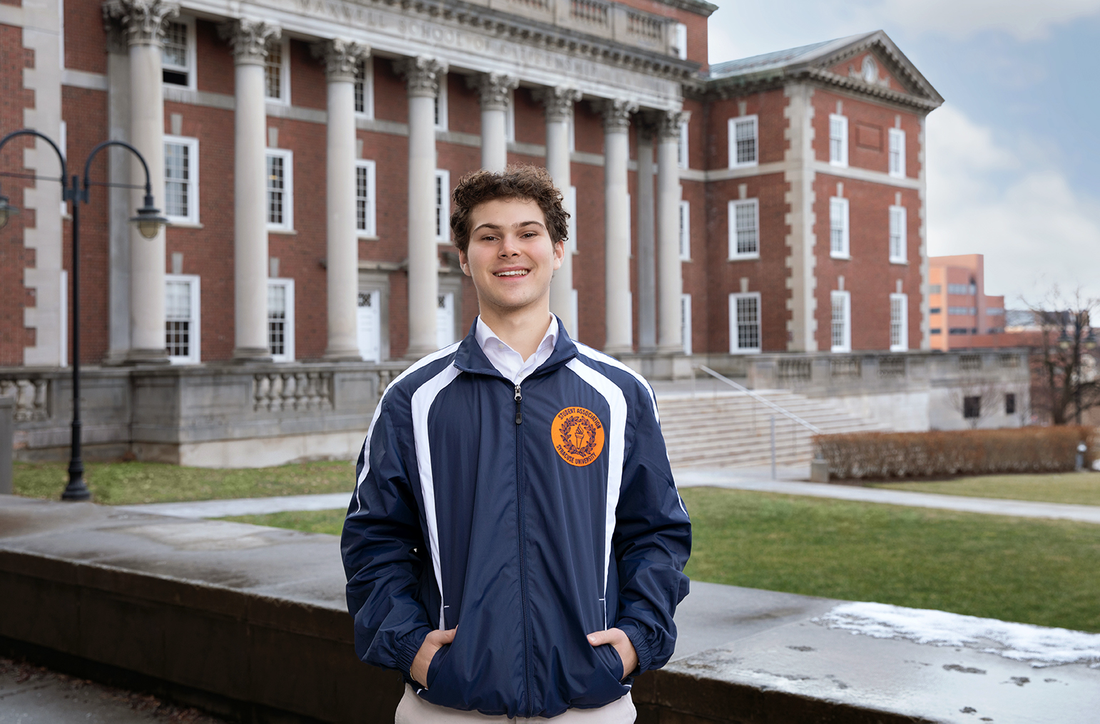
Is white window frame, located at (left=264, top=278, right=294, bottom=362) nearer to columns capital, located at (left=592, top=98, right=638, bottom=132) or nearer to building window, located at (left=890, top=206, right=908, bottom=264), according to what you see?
columns capital, located at (left=592, top=98, right=638, bottom=132)

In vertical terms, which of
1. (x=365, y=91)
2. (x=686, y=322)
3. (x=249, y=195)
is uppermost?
(x=365, y=91)

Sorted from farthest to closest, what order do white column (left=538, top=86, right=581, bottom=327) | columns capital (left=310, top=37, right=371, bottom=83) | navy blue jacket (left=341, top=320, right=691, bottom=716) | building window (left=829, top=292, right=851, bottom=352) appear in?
building window (left=829, top=292, right=851, bottom=352), white column (left=538, top=86, right=581, bottom=327), columns capital (left=310, top=37, right=371, bottom=83), navy blue jacket (left=341, top=320, right=691, bottom=716)

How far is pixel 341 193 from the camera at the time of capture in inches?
1122

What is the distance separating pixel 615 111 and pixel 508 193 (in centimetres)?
3470

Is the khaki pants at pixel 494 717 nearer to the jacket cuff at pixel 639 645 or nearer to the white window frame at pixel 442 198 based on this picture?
the jacket cuff at pixel 639 645

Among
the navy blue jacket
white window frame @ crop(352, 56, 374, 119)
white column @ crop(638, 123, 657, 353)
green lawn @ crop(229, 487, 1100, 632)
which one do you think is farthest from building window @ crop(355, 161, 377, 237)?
the navy blue jacket

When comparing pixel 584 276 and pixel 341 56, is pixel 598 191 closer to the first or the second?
pixel 584 276

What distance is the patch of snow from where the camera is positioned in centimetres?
436

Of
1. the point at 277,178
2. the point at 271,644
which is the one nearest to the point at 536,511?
the point at 271,644

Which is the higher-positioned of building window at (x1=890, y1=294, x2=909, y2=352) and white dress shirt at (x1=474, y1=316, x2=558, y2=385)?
building window at (x1=890, y1=294, x2=909, y2=352)

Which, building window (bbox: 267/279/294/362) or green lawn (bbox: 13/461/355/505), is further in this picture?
building window (bbox: 267/279/294/362)

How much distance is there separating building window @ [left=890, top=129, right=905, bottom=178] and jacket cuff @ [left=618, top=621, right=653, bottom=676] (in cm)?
4805

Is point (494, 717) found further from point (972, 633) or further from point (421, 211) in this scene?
point (421, 211)

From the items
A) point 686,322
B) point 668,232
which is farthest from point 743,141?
point 686,322
